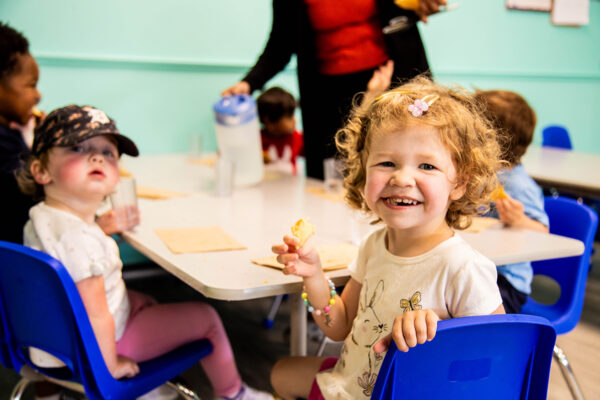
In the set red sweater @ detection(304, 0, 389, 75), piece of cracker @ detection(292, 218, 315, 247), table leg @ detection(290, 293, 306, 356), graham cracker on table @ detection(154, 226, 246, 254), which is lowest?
table leg @ detection(290, 293, 306, 356)

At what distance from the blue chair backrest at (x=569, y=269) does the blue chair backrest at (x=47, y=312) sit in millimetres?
1286

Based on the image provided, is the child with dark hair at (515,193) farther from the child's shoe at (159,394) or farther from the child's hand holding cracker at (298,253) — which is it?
the child's shoe at (159,394)

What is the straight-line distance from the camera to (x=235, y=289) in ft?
3.26

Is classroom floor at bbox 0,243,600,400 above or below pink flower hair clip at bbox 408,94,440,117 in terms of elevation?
below

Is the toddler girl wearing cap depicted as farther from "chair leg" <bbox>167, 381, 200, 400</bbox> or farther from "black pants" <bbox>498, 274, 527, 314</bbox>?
"black pants" <bbox>498, 274, 527, 314</bbox>

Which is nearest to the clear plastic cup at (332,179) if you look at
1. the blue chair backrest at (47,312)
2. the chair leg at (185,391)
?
the chair leg at (185,391)

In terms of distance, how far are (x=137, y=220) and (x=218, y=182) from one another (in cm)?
48

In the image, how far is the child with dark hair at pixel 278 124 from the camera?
2.85 metres

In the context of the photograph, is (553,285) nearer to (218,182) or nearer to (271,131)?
(271,131)

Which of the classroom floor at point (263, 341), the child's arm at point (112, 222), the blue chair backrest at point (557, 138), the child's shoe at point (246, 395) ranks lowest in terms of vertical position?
the classroom floor at point (263, 341)

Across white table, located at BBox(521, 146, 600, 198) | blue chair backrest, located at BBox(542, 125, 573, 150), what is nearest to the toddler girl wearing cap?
white table, located at BBox(521, 146, 600, 198)

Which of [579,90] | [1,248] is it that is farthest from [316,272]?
[579,90]

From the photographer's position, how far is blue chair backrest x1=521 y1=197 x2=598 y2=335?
63.4 inches

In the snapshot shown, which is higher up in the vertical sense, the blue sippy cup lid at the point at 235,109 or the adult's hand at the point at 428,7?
the adult's hand at the point at 428,7
